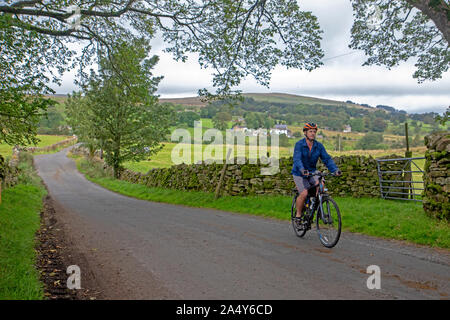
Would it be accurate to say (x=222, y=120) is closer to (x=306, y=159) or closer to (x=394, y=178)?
(x=394, y=178)

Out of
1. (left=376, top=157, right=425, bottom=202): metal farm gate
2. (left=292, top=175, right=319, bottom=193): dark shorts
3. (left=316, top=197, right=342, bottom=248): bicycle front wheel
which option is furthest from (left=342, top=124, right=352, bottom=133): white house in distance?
(left=316, top=197, right=342, bottom=248): bicycle front wheel

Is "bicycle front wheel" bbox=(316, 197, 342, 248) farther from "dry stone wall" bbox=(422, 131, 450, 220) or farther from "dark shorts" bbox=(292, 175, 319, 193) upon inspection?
"dry stone wall" bbox=(422, 131, 450, 220)

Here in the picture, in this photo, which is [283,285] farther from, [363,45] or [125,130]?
[125,130]

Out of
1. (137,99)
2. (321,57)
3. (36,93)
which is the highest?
(321,57)

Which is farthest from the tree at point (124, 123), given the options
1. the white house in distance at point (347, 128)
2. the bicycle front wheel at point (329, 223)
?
the white house in distance at point (347, 128)

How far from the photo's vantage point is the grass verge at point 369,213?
6.80 meters

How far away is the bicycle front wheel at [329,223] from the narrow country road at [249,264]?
0.18m

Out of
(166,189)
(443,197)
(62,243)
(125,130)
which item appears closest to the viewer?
(62,243)

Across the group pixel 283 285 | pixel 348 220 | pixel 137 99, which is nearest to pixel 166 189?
pixel 137 99

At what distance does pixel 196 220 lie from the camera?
955cm

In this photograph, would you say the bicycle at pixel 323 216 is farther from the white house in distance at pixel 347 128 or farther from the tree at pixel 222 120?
the white house in distance at pixel 347 128

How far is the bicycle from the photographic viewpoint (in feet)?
19.3

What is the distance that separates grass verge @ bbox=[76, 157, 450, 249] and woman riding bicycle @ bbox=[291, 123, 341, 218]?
2.15m

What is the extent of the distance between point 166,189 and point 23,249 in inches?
495
